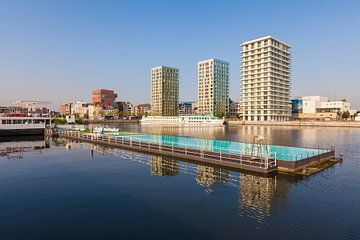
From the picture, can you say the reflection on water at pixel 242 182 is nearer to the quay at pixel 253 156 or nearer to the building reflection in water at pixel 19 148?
the quay at pixel 253 156

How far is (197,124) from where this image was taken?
197625 millimetres

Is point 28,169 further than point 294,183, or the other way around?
point 28,169

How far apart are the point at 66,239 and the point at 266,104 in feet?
628

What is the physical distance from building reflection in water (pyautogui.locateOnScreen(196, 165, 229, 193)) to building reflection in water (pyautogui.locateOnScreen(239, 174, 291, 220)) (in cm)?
225

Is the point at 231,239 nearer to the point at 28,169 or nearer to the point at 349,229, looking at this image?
the point at 349,229

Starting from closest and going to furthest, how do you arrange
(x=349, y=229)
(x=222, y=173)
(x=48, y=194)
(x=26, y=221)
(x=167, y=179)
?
1. (x=349, y=229)
2. (x=26, y=221)
3. (x=48, y=194)
4. (x=167, y=179)
5. (x=222, y=173)

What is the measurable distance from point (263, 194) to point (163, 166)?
1661 centimetres

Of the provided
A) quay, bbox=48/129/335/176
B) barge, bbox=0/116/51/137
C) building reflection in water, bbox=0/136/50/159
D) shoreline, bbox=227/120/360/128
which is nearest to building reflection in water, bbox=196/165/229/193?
quay, bbox=48/129/335/176

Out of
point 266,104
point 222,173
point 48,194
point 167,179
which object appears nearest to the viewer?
point 48,194

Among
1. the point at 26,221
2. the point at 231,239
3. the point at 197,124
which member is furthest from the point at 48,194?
the point at 197,124

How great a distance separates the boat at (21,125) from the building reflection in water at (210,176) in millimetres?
80363

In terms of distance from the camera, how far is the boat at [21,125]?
275 feet

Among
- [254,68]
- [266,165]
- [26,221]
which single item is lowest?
[26,221]

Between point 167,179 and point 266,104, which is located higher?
point 266,104
